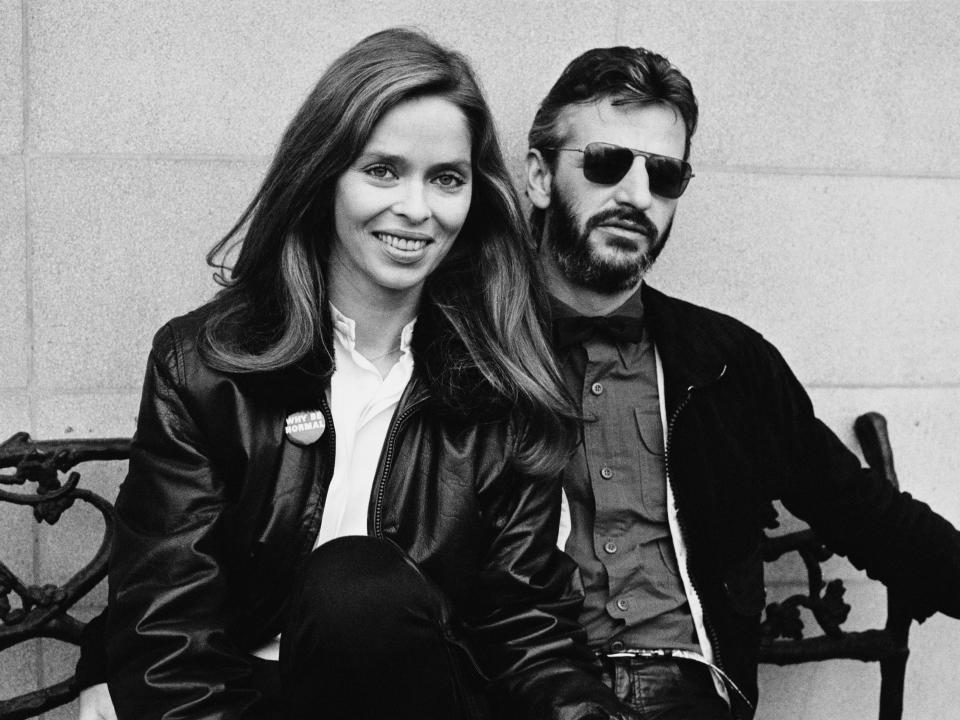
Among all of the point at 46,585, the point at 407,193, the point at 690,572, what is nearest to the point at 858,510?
the point at 690,572

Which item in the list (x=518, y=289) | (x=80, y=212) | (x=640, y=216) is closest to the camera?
(x=518, y=289)

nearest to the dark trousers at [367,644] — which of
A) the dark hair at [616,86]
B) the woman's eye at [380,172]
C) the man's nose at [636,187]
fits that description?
the woman's eye at [380,172]

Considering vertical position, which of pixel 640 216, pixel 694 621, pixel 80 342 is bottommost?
pixel 694 621

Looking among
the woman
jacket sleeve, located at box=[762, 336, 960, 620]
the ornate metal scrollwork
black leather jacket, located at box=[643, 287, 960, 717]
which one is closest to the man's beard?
black leather jacket, located at box=[643, 287, 960, 717]

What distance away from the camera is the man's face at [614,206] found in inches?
113

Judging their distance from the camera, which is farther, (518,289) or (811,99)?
(811,99)

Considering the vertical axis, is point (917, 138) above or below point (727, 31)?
below

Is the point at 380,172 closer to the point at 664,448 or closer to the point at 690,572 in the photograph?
the point at 664,448

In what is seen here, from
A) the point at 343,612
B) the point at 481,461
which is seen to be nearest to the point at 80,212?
the point at 481,461

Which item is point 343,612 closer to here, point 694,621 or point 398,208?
point 398,208

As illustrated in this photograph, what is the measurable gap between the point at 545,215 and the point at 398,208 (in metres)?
0.79

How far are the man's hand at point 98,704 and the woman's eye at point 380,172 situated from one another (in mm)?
1251

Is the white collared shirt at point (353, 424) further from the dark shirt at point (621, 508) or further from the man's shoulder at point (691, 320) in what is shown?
the man's shoulder at point (691, 320)

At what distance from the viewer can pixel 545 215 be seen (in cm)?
311
